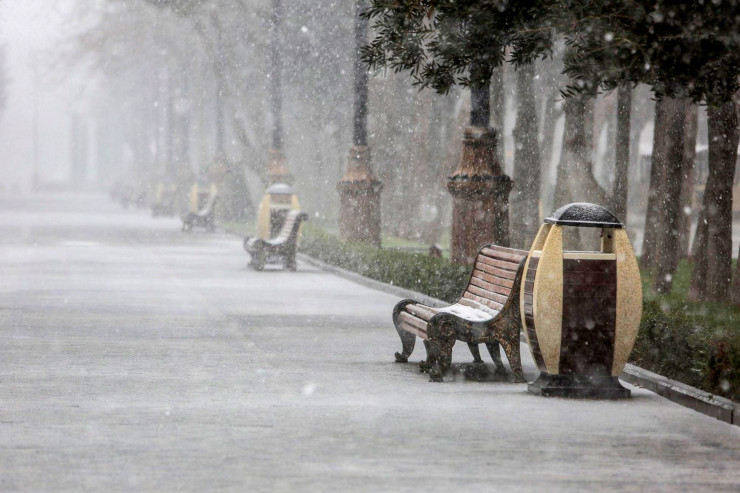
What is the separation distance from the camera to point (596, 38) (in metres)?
10.6

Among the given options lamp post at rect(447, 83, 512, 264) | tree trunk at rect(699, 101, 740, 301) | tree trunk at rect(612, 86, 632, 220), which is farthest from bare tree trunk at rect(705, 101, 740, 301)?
tree trunk at rect(612, 86, 632, 220)

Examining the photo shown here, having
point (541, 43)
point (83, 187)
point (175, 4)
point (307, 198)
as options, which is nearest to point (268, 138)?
point (307, 198)

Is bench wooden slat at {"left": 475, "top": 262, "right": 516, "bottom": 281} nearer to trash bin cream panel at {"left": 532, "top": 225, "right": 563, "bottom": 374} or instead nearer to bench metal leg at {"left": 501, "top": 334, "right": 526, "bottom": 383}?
bench metal leg at {"left": 501, "top": 334, "right": 526, "bottom": 383}

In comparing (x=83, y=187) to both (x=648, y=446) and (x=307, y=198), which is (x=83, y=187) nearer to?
(x=307, y=198)

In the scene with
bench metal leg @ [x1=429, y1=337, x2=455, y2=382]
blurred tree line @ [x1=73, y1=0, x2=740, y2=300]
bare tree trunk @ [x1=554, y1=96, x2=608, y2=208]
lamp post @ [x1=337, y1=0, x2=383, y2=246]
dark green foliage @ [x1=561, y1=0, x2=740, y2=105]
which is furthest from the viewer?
lamp post @ [x1=337, y1=0, x2=383, y2=246]

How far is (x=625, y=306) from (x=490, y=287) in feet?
5.48

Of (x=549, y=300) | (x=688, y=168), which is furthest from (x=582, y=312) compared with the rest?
(x=688, y=168)

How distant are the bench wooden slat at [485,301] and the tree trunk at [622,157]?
12.0 metres

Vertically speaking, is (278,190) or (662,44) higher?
(662,44)

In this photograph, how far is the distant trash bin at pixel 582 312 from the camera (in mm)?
10125

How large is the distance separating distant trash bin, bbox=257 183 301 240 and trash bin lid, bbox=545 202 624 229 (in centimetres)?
1795

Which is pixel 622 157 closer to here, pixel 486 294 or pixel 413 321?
pixel 486 294

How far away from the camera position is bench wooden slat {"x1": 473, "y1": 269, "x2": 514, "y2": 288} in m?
11.1

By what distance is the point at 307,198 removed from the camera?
5009 centimetres
